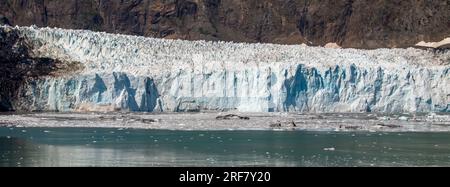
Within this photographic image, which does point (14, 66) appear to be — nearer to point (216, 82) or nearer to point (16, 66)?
point (16, 66)

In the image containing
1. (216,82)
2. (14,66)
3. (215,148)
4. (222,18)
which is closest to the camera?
(215,148)

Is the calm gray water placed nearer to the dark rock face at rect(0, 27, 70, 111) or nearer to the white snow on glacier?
the white snow on glacier

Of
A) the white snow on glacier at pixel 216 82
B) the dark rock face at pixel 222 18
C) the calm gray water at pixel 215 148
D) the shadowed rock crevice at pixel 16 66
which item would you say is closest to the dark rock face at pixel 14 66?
the shadowed rock crevice at pixel 16 66

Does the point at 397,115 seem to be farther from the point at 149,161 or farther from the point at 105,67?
the point at 149,161

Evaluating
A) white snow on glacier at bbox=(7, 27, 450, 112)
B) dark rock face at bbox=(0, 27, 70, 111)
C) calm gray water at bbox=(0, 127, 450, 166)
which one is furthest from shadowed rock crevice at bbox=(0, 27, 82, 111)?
calm gray water at bbox=(0, 127, 450, 166)

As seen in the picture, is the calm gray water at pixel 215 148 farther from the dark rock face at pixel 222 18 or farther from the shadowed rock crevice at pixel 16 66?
the dark rock face at pixel 222 18

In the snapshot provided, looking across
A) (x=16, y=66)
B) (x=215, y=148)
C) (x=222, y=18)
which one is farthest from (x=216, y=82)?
(x=222, y=18)

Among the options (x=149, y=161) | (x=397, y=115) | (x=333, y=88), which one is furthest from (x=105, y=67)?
(x=149, y=161)
